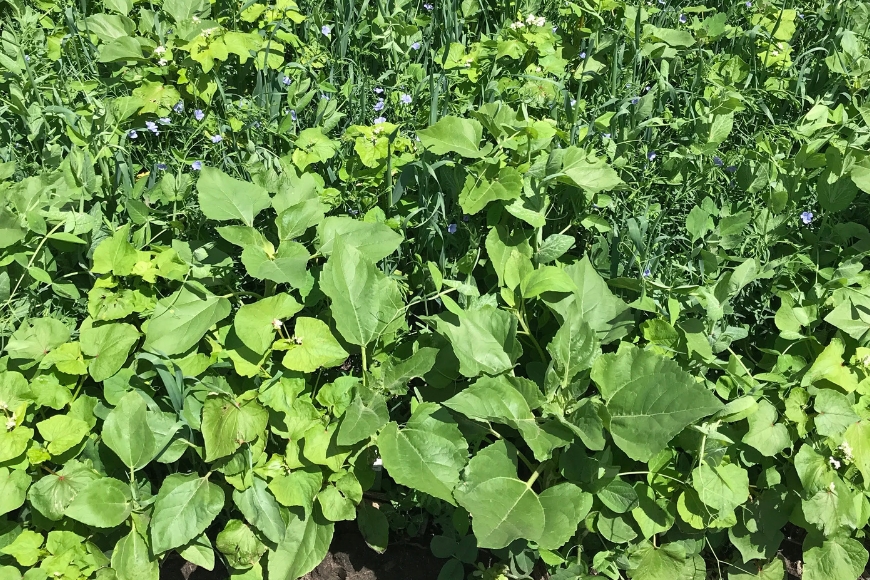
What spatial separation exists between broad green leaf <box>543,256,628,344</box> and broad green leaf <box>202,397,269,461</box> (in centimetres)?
87

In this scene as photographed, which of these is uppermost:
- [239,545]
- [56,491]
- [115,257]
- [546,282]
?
[115,257]

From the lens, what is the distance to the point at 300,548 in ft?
6.59

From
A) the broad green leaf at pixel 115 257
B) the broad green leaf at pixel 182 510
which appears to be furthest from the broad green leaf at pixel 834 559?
the broad green leaf at pixel 115 257

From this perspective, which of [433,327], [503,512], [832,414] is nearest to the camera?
[503,512]

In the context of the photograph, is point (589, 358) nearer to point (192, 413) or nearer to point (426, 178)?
point (426, 178)

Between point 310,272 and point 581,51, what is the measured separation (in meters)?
1.76

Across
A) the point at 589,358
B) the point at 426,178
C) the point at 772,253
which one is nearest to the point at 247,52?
the point at 426,178

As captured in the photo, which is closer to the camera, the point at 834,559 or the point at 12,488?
the point at 12,488

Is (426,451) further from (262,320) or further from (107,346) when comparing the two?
(107,346)

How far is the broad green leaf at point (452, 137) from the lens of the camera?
2.29 meters

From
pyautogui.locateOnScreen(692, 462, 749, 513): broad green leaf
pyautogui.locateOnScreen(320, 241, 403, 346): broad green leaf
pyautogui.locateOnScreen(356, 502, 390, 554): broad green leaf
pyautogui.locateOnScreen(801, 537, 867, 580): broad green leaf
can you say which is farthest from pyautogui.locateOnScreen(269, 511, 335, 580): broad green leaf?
pyautogui.locateOnScreen(801, 537, 867, 580): broad green leaf

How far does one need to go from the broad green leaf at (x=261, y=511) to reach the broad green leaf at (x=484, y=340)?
0.62 m

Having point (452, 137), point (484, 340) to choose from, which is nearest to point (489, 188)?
point (452, 137)

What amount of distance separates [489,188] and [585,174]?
0.29 m
